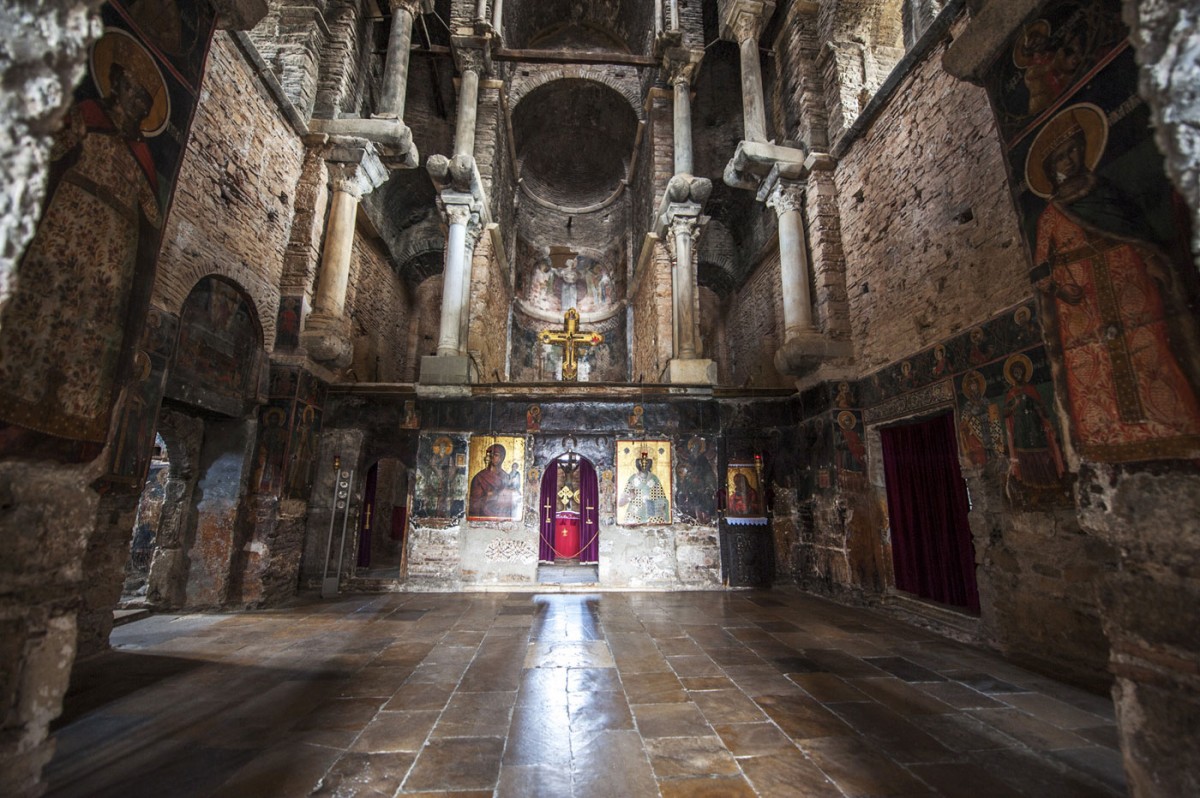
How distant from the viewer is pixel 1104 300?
2.23m

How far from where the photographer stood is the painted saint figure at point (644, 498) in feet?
27.1

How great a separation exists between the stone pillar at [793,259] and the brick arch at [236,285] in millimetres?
8011

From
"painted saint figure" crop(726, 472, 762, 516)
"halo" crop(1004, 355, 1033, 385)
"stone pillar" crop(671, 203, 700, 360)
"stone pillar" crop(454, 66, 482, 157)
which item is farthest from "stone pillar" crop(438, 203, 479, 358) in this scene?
"halo" crop(1004, 355, 1033, 385)

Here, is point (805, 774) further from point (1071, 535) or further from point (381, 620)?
point (381, 620)

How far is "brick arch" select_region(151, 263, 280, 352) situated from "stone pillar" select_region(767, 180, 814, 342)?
8.01m

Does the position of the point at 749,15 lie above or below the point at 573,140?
below

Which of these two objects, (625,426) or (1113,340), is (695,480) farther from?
(1113,340)

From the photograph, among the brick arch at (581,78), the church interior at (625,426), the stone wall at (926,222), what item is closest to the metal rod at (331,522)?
the church interior at (625,426)

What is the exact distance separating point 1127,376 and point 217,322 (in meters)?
8.17

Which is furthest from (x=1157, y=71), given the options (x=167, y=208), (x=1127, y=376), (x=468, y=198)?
(x=468, y=198)

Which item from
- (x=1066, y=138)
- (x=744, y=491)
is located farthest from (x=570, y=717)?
(x=744, y=491)

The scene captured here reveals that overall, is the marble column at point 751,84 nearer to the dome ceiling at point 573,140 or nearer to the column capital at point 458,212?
the dome ceiling at point 573,140

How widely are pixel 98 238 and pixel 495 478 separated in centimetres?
620

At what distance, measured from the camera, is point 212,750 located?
2686 millimetres
